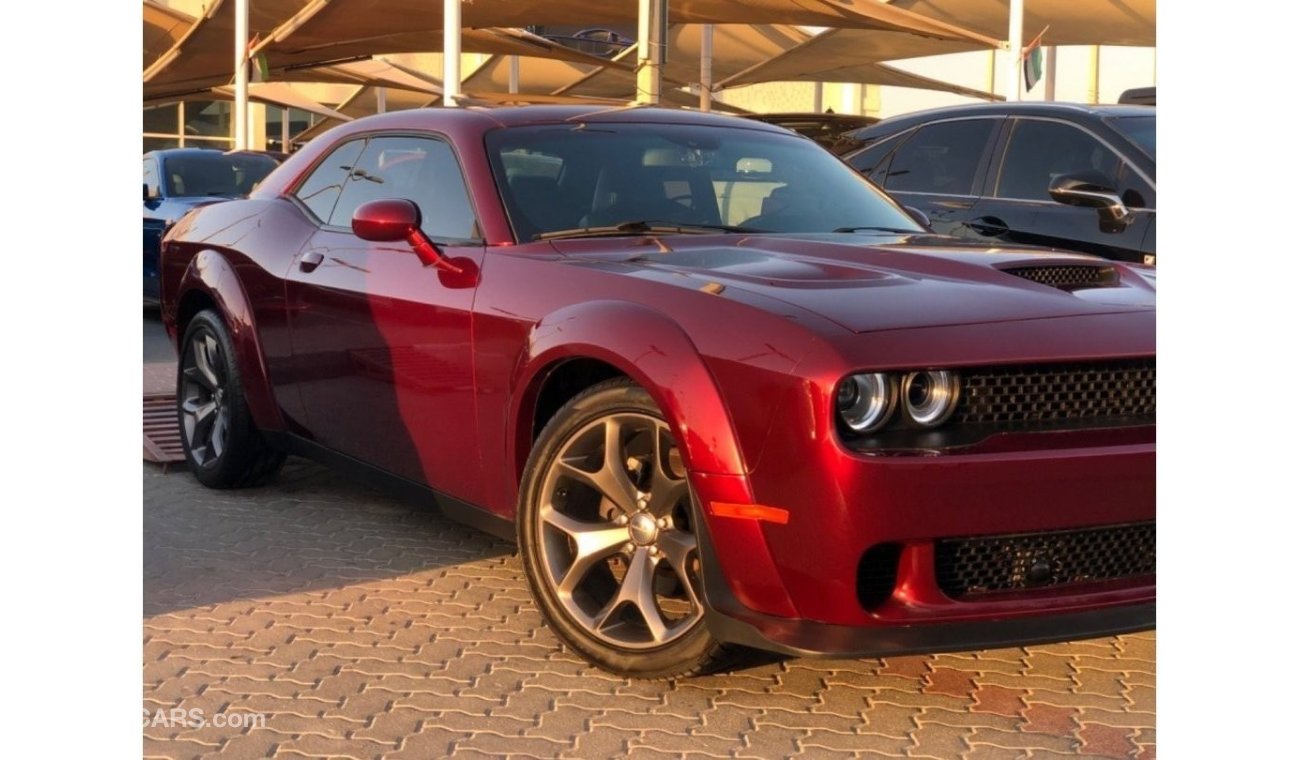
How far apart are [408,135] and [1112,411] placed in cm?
289

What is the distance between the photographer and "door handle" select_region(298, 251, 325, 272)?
5.98 metres

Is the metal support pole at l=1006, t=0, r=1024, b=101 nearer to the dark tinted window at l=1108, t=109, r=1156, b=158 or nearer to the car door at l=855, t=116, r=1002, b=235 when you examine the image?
the car door at l=855, t=116, r=1002, b=235

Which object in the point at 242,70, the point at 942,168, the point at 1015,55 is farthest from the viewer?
the point at 242,70

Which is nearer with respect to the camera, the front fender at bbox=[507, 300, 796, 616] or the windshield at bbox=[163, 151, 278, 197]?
the front fender at bbox=[507, 300, 796, 616]

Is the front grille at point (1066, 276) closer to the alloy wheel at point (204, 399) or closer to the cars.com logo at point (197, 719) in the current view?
the cars.com logo at point (197, 719)

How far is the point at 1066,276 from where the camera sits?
455 centimetres

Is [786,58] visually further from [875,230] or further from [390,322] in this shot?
[390,322]

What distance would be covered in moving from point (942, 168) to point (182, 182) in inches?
324

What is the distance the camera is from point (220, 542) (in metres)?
6.08

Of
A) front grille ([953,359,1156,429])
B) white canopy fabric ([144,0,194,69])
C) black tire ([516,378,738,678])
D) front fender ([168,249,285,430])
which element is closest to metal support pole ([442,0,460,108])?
front fender ([168,249,285,430])

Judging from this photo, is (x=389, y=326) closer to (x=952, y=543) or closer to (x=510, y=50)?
(x=952, y=543)

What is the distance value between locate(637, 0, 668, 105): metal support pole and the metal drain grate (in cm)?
1225

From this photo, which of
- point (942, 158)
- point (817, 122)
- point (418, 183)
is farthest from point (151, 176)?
point (418, 183)
